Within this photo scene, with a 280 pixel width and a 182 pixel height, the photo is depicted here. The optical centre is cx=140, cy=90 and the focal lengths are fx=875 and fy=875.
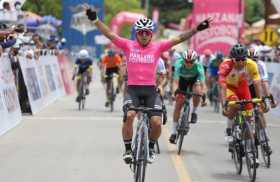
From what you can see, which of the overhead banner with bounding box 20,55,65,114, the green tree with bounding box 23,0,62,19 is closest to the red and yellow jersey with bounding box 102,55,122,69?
the overhead banner with bounding box 20,55,65,114

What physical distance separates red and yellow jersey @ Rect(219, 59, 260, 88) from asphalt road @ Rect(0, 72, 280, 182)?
1.36 meters

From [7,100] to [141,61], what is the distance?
7.54 m

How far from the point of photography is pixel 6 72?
19281 mm

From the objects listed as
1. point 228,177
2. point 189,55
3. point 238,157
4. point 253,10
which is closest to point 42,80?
point 189,55

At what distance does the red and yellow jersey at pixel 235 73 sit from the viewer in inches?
493

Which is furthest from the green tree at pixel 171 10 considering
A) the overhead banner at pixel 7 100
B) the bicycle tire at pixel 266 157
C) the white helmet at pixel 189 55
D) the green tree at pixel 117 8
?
the bicycle tire at pixel 266 157

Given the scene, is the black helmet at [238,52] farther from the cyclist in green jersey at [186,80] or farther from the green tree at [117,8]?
the green tree at [117,8]

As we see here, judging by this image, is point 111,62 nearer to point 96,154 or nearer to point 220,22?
point 96,154

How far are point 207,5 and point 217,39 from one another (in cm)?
193

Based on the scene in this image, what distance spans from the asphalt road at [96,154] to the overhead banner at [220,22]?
19018 mm

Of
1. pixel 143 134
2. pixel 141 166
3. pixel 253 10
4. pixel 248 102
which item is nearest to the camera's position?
pixel 141 166

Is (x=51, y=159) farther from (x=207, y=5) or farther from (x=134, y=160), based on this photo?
(x=207, y=5)

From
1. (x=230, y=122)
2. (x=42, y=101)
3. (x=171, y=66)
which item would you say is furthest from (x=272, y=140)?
(x=171, y=66)

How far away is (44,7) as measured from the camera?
47.5 meters
